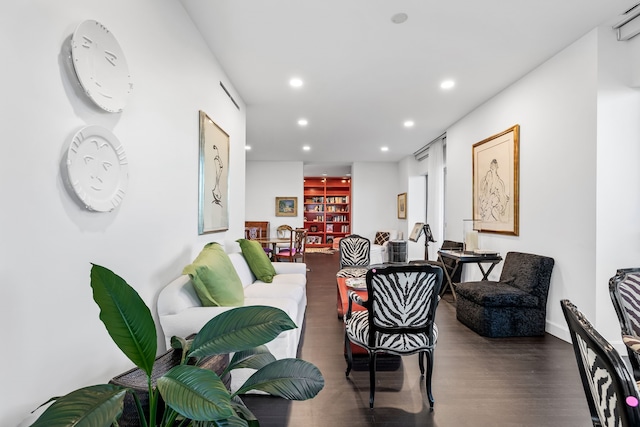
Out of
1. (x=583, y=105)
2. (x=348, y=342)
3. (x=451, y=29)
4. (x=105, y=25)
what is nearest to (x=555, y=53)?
(x=583, y=105)

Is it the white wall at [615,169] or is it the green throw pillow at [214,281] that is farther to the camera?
the white wall at [615,169]

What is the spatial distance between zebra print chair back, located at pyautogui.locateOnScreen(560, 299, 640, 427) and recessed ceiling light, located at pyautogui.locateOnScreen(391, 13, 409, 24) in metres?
2.48

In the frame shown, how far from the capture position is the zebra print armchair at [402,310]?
1.98 metres

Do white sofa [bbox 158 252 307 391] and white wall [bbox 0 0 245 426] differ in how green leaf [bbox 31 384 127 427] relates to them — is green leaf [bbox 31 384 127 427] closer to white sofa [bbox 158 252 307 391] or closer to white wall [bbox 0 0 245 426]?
white wall [bbox 0 0 245 426]

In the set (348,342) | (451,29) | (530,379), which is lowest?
(530,379)

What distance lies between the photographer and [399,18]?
2559mm

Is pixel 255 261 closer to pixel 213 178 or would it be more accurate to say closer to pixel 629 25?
pixel 213 178

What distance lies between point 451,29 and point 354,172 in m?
6.72

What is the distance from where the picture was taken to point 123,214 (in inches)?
67.2

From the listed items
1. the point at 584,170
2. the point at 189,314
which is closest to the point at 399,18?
the point at 584,170

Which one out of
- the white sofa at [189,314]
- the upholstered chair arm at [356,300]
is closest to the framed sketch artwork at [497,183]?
the upholstered chair arm at [356,300]

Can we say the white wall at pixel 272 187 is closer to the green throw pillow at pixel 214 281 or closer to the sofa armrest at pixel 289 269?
the sofa armrest at pixel 289 269

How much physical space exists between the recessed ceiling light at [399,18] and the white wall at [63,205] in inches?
69.7

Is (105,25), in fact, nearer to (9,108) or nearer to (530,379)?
(9,108)
